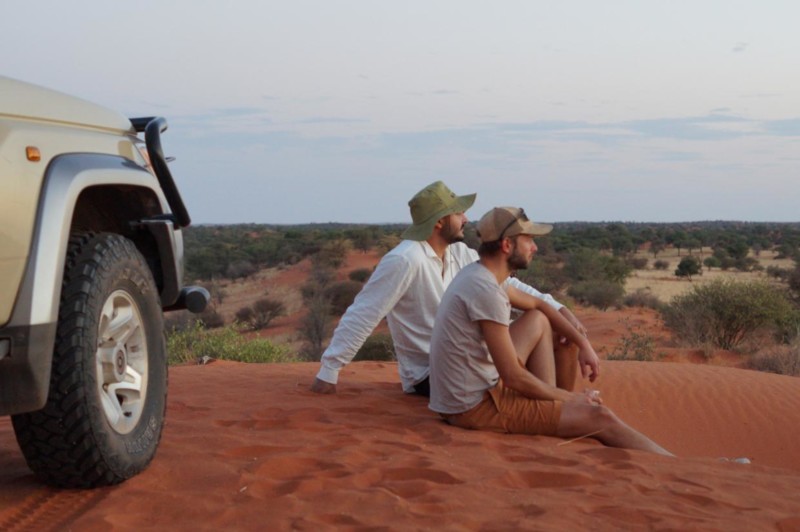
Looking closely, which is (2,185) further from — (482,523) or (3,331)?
(482,523)

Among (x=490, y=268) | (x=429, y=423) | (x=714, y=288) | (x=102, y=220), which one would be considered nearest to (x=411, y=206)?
(x=490, y=268)

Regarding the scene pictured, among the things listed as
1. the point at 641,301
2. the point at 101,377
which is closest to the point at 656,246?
the point at 641,301

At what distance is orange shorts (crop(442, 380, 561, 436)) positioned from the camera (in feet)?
17.1

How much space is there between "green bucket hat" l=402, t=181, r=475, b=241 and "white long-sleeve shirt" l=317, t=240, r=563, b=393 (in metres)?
0.10

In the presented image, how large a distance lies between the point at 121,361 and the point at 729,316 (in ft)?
45.2

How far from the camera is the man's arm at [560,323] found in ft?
18.6

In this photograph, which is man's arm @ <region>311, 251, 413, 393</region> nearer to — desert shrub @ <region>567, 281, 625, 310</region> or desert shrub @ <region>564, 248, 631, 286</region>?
desert shrub @ <region>567, 281, 625, 310</region>

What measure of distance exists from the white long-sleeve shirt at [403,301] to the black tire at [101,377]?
2.14 m

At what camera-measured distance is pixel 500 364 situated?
5.14 meters

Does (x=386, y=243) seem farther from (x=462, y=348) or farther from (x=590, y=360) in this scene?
(x=462, y=348)

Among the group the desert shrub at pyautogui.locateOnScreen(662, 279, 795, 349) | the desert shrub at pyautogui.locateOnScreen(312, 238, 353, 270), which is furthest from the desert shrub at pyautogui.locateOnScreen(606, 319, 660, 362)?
the desert shrub at pyautogui.locateOnScreen(312, 238, 353, 270)

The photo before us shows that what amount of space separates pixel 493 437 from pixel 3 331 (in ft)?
9.54

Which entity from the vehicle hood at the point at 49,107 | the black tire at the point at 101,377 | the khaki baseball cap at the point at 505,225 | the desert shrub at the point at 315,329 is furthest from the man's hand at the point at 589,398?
the desert shrub at the point at 315,329

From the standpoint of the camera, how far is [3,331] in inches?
120
